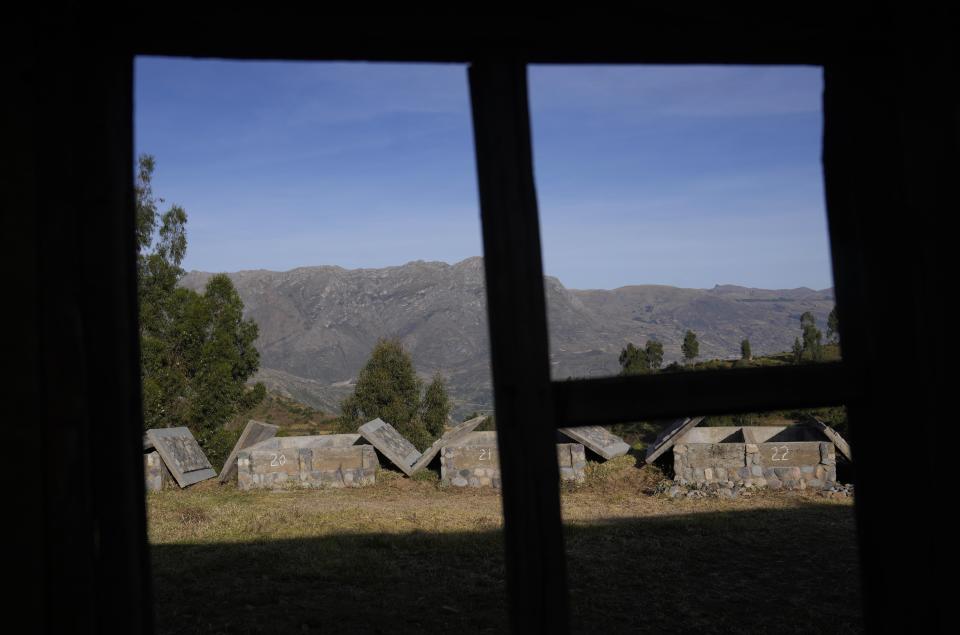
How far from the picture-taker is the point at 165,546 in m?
8.41

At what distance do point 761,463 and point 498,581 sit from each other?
6.98m

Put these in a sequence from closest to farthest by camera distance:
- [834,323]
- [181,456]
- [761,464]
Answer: [761,464], [181,456], [834,323]

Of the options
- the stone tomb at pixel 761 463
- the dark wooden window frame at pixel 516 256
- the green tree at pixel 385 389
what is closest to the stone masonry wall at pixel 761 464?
the stone tomb at pixel 761 463

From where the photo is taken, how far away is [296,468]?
13.6 metres

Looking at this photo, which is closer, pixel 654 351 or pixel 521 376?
pixel 521 376

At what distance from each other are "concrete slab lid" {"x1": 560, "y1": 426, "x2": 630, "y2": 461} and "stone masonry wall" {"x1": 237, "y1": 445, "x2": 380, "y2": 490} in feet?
14.0

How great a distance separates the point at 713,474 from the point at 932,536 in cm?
1068

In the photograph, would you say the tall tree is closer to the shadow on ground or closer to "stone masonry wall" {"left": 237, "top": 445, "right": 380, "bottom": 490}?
"stone masonry wall" {"left": 237, "top": 445, "right": 380, "bottom": 490}

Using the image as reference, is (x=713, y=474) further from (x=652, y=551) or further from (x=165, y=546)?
(x=165, y=546)

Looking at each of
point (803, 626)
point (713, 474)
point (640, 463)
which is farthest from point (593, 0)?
point (640, 463)

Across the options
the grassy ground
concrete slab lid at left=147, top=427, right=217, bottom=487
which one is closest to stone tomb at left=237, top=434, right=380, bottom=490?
concrete slab lid at left=147, top=427, right=217, bottom=487

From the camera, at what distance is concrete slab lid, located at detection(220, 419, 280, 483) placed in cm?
1444

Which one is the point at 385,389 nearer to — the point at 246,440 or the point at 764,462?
the point at 246,440

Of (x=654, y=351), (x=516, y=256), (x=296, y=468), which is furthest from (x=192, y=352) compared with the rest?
(x=516, y=256)
